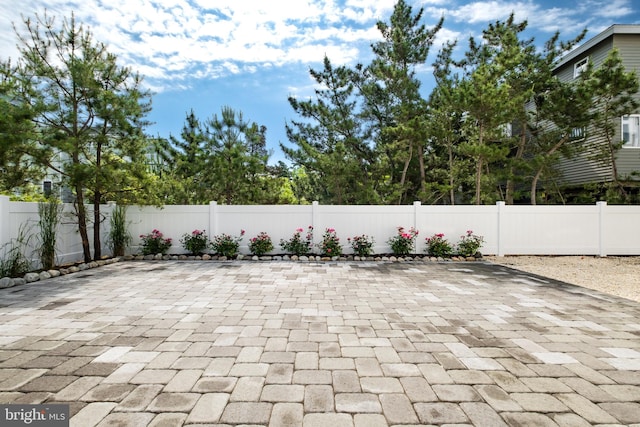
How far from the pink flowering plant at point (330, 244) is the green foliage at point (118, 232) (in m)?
4.66

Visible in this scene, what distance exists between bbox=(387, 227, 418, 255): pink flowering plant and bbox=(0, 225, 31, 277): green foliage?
23.4 ft

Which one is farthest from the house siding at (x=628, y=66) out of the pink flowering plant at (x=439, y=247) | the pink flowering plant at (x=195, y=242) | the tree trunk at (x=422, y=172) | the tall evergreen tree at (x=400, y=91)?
the pink flowering plant at (x=195, y=242)

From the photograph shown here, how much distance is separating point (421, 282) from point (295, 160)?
276 inches

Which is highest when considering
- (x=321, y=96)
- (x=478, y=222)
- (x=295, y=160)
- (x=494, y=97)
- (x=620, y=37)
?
(x=620, y=37)

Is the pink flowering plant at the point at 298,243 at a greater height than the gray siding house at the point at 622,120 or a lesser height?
lesser

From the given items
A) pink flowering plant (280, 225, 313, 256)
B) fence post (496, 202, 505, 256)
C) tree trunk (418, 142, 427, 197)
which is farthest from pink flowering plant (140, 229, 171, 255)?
fence post (496, 202, 505, 256)

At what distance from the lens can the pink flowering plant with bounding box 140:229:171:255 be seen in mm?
7645

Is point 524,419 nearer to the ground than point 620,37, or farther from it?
nearer to the ground

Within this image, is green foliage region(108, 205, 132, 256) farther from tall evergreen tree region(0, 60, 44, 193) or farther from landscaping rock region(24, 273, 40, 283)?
landscaping rock region(24, 273, 40, 283)

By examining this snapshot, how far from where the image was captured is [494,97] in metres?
8.28

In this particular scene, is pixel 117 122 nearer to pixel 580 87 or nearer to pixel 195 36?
pixel 195 36

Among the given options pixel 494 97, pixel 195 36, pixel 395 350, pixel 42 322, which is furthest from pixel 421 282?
pixel 195 36

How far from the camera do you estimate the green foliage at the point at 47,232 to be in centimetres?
574

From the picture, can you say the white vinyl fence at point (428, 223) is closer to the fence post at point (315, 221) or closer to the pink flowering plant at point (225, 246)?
the fence post at point (315, 221)
